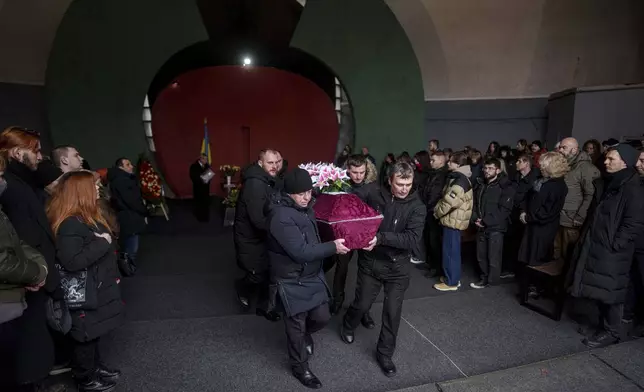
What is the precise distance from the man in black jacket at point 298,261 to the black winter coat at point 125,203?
10.5 feet

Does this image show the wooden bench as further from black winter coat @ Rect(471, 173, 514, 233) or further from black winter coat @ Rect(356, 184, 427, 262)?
black winter coat @ Rect(356, 184, 427, 262)

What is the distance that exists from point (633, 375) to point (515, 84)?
859 cm

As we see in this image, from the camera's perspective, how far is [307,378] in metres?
2.96

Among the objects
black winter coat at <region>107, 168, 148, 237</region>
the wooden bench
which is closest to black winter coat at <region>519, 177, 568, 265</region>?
the wooden bench

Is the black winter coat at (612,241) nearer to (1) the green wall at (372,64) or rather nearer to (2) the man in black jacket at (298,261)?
(2) the man in black jacket at (298,261)

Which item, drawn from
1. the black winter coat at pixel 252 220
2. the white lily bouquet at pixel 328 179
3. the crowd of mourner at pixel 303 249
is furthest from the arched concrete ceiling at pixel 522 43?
the white lily bouquet at pixel 328 179

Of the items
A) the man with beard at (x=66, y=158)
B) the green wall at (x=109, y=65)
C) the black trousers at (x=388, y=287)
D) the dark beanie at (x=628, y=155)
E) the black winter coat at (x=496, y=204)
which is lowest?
the black trousers at (x=388, y=287)

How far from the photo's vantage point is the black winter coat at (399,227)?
302 cm

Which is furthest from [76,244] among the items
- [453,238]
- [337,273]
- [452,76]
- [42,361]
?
[452,76]

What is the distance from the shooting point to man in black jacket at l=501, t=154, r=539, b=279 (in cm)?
537

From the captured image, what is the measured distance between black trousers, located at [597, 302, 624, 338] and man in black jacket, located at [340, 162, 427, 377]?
196 cm

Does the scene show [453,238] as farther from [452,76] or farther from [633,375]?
[452,76]

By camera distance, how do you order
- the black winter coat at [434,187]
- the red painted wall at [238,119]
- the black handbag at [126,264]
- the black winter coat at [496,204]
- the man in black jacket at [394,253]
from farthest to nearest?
the red painted wall at [238,119] < the black winter coat at [434,187] < the black handbag at [126,264] < the black winter coat at [496,204] < the man in black jacket at [394,253]

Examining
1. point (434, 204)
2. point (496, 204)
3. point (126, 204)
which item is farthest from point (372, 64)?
point (126, 204)
